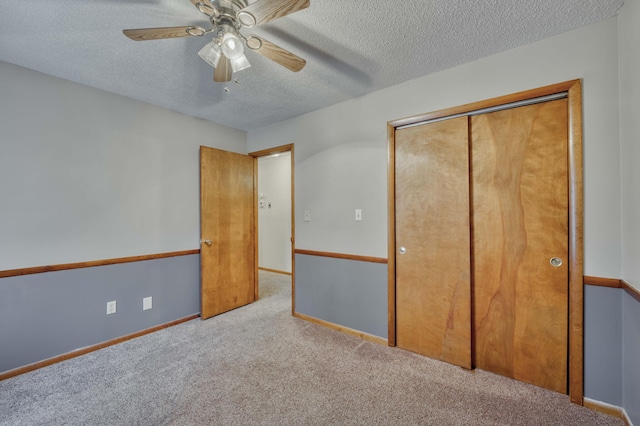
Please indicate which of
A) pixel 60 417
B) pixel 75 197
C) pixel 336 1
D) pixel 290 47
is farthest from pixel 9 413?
pixel 336 1

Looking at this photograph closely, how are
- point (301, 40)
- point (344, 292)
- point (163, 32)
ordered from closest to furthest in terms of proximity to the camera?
point (163, 32), point (301, 40), point (344, 292)

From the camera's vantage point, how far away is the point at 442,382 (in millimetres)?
1959

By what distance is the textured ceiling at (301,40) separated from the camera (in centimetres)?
152

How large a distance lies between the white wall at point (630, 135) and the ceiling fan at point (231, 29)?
5.68ft

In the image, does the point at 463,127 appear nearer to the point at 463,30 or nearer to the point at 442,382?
the point at 463,30

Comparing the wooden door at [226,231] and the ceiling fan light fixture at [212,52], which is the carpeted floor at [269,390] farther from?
the ceiling fan light fixture at [212,52]

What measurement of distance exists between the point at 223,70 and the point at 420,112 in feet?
5.25

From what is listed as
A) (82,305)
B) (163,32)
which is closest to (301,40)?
(163,32)

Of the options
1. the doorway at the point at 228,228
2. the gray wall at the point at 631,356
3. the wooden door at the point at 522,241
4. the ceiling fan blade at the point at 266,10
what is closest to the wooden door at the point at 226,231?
the doorway at the point at 228,228

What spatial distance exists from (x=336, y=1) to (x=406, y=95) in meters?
1.15

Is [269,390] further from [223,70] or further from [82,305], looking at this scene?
[223,70]

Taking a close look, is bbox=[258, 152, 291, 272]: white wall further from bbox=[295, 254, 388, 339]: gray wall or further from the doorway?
bbox=[295, 254, 388, 339]: gray wall

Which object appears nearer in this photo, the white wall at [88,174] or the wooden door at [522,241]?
the wooden door at [522,241]

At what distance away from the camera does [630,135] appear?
148 centimetres
